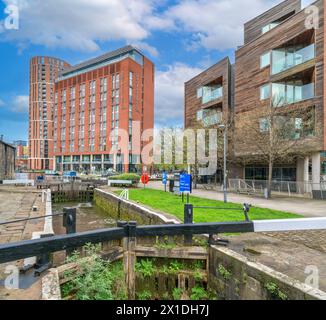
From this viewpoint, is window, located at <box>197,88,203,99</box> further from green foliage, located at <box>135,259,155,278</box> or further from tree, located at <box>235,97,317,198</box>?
green foliage, located at <box>135,259,155,278</box>

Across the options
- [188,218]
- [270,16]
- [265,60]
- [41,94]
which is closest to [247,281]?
[188,218]

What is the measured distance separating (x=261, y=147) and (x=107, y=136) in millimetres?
58539

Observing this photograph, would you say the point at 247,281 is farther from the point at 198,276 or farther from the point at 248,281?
the point at 198,276

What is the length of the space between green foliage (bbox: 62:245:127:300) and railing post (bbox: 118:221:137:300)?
0.13 meters

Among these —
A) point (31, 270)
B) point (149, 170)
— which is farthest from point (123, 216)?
point (149, 170)

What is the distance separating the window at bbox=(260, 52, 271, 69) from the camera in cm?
2304

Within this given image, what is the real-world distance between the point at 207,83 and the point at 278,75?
12253mm

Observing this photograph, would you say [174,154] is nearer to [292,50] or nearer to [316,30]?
[292,50]

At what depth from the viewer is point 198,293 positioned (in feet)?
19.5

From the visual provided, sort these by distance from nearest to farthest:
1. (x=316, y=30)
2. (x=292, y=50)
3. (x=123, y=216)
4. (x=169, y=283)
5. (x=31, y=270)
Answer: (x=31, y=270) < (x=169, y=283) < (x=123, y=216) < (x=316, y=30) < (x=292, y=50)

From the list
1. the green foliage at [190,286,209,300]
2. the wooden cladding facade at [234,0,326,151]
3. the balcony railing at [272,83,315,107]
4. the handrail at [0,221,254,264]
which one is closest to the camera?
the handrail at [0,221,254,264]

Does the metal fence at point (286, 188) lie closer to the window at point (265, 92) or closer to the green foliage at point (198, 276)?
the window at point (265, 92)

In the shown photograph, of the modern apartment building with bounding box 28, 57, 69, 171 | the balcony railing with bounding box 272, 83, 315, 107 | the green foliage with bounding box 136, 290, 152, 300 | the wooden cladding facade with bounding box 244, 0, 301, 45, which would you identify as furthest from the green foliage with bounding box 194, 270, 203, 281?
the modern apartment building with bounding box 28, 57, 69, 171

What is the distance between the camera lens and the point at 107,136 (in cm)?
→ 7275
